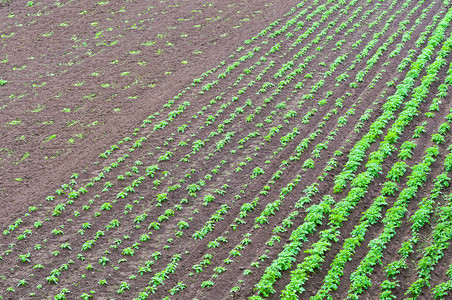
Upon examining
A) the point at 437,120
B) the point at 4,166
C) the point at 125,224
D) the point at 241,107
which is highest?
the point at 437,120

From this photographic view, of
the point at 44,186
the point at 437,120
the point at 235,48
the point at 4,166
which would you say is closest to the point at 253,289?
the point at 44,186

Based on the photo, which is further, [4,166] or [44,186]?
[4,166]

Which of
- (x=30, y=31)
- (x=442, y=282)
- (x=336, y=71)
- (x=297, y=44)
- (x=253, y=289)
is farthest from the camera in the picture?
(x=30, y=31)

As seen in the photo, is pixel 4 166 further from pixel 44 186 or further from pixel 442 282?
pixel 442 282

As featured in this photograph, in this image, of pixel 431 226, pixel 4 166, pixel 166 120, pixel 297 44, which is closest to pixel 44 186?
pixel 4 166

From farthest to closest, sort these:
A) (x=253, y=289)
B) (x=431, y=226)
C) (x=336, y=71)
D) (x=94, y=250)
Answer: (x=336, y=71) → (x=94, y=250) → (x=431, y=226) → (x=253, y=289)

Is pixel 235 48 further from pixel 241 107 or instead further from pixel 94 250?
Answer: pixel 94 250

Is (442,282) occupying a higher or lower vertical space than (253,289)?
higher
